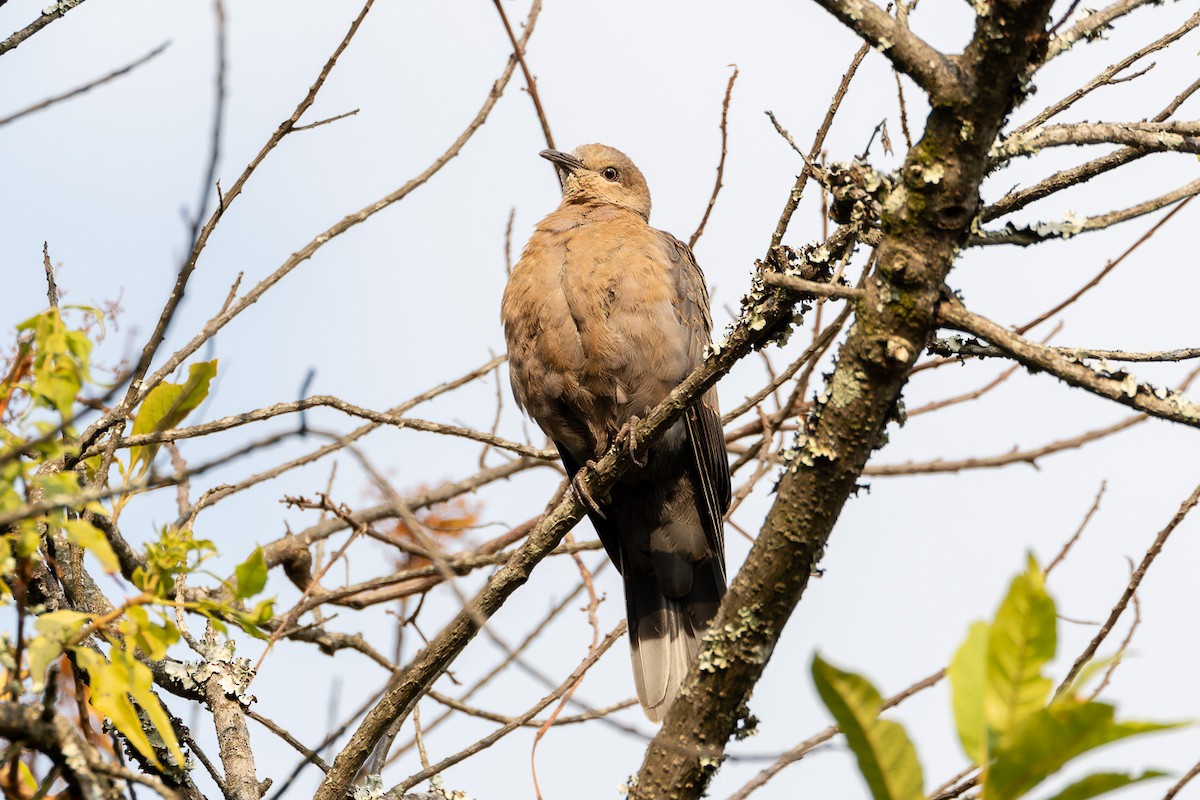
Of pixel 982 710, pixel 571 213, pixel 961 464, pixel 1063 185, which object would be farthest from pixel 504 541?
pixel 982 710

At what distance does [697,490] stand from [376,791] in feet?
7.46

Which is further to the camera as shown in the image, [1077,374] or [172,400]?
[172,400]

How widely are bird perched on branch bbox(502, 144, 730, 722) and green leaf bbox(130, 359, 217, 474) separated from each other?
1980 mm

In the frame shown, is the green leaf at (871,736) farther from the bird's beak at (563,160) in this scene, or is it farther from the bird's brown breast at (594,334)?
the bird's beak at (563,160)

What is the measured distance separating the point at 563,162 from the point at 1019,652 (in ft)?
15.2

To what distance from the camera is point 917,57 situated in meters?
1.77

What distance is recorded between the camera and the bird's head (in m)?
5.55

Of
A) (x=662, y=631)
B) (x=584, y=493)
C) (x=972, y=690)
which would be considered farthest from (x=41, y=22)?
(x=662, y=631)

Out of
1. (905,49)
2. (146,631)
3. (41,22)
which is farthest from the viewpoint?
(41,22)

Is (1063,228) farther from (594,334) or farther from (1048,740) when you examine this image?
(594,334)

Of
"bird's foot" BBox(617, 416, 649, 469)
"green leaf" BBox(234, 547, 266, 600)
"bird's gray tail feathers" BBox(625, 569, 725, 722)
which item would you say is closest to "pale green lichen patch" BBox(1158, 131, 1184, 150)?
"bird's foot" BBox(617, 416, 649, 469)

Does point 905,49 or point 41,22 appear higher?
point 41,22

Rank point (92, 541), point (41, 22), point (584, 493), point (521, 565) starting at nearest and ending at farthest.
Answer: point (92, 541) < point (41, 22) < point (521, 565) < point (584, 493)

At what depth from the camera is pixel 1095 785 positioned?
1257 mm
